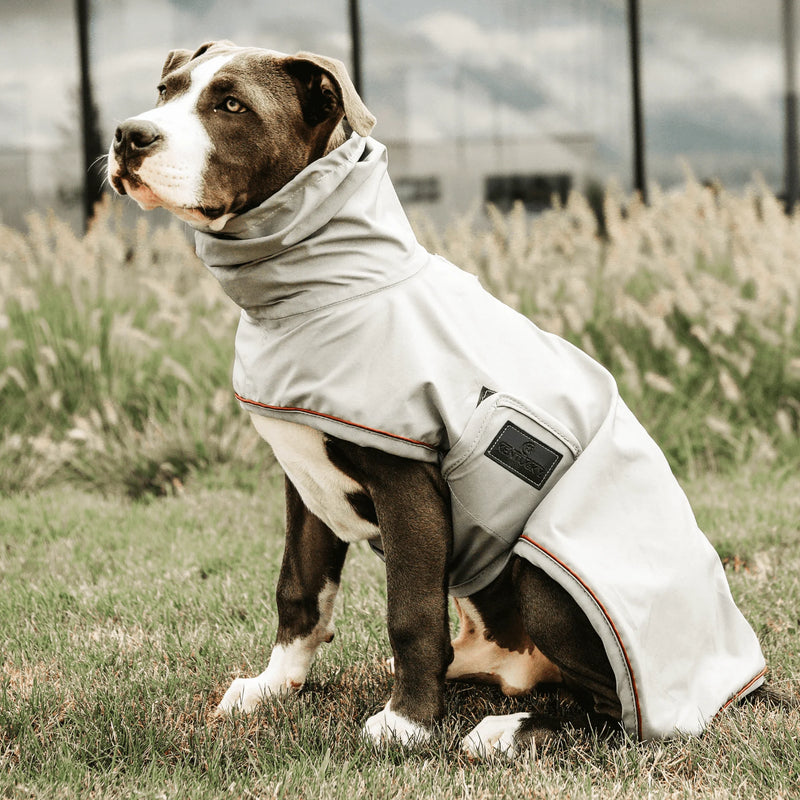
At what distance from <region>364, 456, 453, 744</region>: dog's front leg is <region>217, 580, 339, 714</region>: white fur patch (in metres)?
0.41

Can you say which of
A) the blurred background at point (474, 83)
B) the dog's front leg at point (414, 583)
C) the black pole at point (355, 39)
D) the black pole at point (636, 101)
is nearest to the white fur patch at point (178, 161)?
the dog's front leg at point (414, 583)

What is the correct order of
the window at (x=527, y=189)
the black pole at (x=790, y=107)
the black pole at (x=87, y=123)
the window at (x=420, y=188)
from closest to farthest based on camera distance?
the black pole at (x=87, y=123) → the window at (x=420, y=188) → the window at (x=527, y=189) → the black pole at (x=790, y=107)

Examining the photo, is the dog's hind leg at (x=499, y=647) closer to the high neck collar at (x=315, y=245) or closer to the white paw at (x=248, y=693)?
the white paw at (x=248, y=693)

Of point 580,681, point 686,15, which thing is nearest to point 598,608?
point 580,681

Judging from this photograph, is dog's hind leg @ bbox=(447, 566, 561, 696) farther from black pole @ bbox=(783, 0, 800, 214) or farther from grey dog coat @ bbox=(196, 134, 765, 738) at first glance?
black pole @ bbox=(783, 0, 800, 214)

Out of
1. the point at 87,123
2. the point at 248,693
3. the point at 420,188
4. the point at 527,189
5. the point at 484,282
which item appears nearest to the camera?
the point at 248,693

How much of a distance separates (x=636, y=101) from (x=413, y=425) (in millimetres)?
7953

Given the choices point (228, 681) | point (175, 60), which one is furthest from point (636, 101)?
point (228, 681)

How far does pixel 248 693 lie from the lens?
268cm

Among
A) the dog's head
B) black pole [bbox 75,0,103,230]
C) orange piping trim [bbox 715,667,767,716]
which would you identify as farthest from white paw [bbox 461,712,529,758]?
black pole [bbox 75,0,103,230]

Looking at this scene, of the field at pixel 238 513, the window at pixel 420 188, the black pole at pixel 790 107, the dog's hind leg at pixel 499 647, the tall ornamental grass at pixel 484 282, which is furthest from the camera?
the black pole at pixel 790 107

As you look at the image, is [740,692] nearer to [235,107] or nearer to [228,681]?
[228,681]

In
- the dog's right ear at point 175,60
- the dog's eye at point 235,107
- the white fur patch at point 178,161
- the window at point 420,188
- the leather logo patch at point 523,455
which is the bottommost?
the window at point 420,188

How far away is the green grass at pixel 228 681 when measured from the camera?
2.25m
